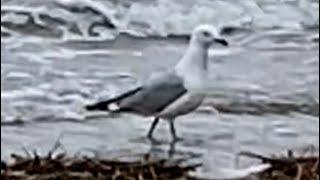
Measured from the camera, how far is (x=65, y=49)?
827 cm

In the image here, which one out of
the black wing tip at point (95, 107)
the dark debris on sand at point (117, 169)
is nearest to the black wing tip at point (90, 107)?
the black wing tip at point (95, 107)

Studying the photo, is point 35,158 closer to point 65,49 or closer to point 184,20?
point 65,49

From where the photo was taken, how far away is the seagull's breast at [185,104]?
6262 millimetres

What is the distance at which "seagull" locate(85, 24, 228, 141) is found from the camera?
20.6ft

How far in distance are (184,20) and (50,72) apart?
2.45m

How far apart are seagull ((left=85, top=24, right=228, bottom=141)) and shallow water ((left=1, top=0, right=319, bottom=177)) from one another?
0.35ft

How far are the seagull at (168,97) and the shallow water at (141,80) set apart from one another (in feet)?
0.35

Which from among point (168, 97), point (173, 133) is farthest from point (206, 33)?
point (173, 133)

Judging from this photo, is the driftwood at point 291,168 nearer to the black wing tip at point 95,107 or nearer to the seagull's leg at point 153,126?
the seagull's leg at point 153,126

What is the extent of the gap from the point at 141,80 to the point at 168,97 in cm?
113

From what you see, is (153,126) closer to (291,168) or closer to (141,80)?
(141,80)

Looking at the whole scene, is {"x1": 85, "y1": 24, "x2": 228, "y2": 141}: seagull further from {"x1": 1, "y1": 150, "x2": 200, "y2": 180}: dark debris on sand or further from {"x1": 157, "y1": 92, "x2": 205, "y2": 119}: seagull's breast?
{"x1": 1, "y1": 150, "x2": 200, "y2": 180}: dark debris on sand

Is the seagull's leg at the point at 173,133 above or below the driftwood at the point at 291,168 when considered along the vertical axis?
below

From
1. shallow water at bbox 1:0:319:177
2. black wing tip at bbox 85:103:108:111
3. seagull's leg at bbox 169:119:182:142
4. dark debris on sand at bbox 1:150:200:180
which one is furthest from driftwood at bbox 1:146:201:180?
black wing tip at bbox 85:103:108:111
